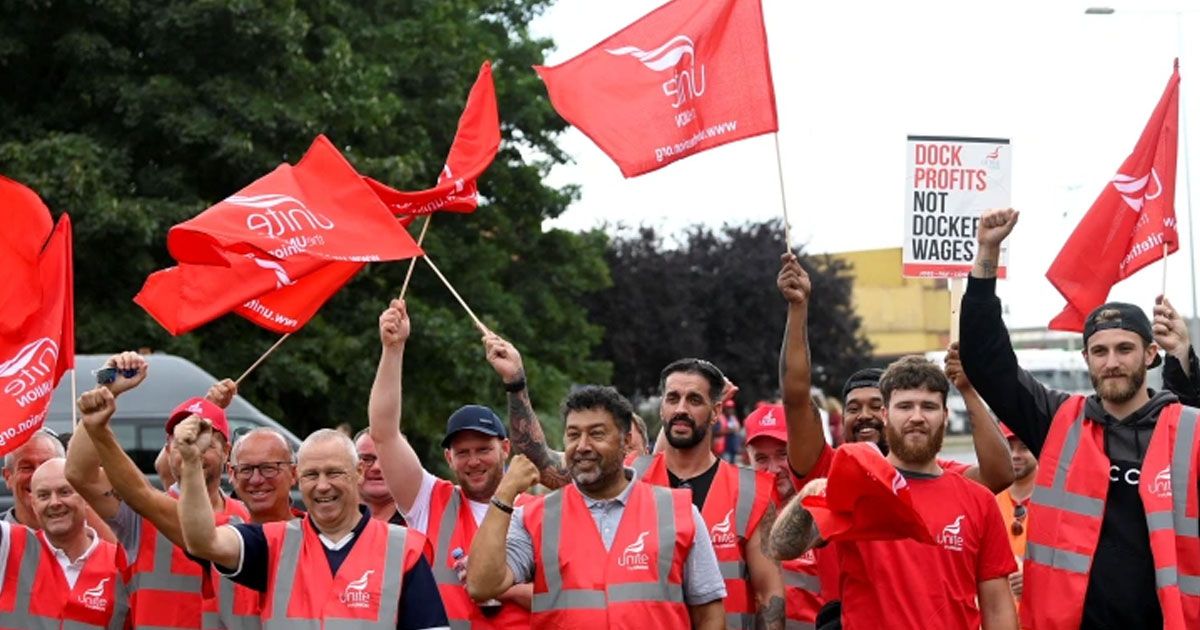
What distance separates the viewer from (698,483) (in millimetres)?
8164

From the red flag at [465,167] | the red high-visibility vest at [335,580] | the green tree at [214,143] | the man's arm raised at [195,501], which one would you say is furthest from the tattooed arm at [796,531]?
the green tree at [214,143]

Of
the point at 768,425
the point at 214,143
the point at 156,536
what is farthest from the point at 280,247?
the point at 214,143

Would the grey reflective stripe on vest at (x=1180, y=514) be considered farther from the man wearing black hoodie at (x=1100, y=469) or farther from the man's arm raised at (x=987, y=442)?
the man's arm raised at (x=987, y=442)

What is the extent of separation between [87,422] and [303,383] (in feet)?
63.5

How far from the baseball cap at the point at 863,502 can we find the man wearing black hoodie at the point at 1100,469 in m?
0.71

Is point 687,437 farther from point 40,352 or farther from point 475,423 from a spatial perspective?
point 40,352

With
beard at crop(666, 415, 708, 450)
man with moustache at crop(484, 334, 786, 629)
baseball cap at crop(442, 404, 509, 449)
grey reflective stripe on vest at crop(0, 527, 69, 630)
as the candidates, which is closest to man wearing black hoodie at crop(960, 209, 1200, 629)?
man with moustache at crop(484, 334, 786, 629)

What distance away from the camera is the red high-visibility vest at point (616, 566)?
7164mm

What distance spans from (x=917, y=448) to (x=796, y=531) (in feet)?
2.13

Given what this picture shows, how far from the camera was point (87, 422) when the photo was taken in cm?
709

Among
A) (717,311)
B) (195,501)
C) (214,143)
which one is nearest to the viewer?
(195,501)

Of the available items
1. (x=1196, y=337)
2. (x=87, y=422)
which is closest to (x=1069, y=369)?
(x=1196, y=337)

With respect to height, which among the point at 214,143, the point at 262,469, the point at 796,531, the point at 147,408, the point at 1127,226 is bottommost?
the point at 796,531

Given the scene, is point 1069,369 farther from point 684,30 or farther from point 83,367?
point 684,30
